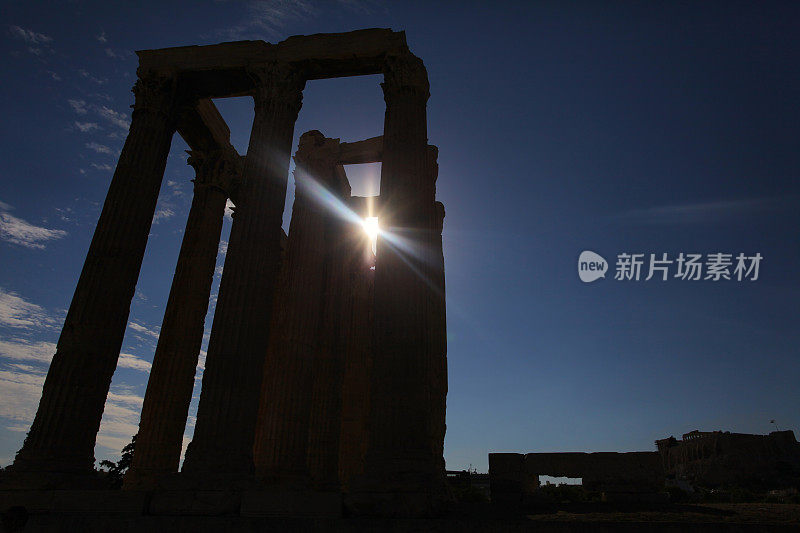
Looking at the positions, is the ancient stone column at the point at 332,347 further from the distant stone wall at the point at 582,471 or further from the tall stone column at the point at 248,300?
the distant stone wall at the point at 582,471

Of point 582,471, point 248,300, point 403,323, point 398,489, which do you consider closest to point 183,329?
point 248,300

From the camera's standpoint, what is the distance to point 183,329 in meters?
20.0

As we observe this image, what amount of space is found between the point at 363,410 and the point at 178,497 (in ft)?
48.0

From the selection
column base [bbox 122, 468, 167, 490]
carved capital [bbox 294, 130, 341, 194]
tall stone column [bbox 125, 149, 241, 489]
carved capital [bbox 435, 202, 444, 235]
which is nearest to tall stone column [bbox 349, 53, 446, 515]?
carved capital [bbox 294, 130, 341, 194]

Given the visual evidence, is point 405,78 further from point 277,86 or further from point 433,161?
point 433,161

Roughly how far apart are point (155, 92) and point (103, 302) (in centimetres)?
841

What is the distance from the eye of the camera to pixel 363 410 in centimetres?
2592

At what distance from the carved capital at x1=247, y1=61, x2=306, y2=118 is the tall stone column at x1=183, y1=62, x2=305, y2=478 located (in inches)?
1.4

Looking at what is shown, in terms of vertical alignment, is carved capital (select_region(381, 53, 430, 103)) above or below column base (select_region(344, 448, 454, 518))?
above

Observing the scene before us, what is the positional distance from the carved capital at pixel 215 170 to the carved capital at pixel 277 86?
5392 mm

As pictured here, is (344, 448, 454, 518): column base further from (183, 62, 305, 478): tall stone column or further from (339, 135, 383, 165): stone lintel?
(339, 135, 383, 165): stone lintel

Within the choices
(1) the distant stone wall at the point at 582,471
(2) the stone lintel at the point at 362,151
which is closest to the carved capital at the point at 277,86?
(2) the stone lintel at the point at 362,151

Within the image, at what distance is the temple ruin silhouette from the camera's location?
1241cm

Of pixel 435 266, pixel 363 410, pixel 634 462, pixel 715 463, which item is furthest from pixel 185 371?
pixel 715 463
